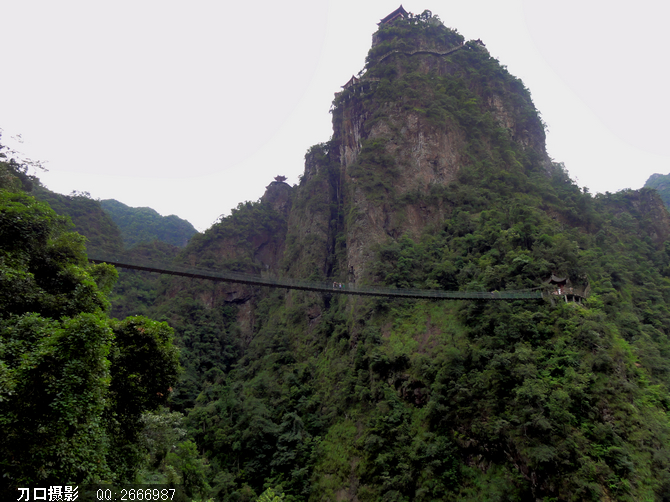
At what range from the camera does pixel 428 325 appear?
15.9 m

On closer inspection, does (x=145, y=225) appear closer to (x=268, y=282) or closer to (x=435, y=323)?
(x=268, y=282)

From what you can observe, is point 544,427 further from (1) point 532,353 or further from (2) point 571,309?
(2) point 571,309

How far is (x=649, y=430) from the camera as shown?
9.08 metres

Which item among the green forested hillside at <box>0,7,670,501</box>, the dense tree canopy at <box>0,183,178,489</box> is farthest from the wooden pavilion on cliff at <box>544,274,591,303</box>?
the dense tree canopy at <box>0,183,178,489</box>

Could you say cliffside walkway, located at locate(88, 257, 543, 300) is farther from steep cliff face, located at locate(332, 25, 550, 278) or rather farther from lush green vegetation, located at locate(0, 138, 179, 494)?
steep cliff face, located at locate(332, 25, 550, 278)

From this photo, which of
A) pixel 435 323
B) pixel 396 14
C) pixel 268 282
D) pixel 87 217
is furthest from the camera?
pixel 396 14

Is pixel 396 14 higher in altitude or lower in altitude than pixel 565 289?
higher

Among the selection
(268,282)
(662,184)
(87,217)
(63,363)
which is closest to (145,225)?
(87,217)

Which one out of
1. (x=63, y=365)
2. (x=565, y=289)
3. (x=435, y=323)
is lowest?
(x=435, y=323)

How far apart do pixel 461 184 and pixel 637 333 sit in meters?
12.7

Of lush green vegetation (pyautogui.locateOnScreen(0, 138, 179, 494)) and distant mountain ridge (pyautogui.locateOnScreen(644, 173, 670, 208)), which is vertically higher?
distant mountain ridge (pyautogui.locateOnScreen(644, 173, 670, 208))

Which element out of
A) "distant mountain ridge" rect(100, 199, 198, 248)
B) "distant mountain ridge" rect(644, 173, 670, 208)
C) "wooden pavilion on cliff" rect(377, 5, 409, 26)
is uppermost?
"wooden pavilion on cliff" rect(377, 5, 409, 26)

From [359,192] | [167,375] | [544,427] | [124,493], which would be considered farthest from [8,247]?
[359,192]

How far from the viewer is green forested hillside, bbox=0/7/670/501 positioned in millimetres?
9891
